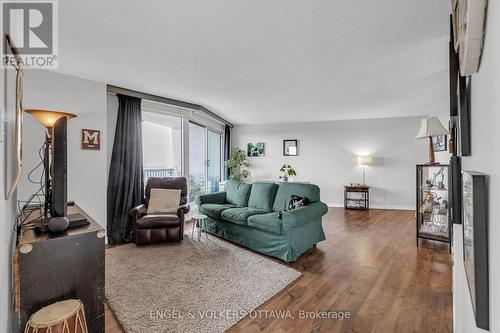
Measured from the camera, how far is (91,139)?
373 centimetres

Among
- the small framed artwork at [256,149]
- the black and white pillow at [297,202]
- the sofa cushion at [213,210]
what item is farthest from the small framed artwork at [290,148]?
the black and white pillow at [297,202]

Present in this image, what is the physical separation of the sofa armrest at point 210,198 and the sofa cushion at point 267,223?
4.35ft

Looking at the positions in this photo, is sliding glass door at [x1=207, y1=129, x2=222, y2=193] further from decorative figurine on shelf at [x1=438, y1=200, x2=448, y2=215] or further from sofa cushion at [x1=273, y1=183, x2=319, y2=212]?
decorative figurine on shelf at [x1=438, y1=200, x2=448, y2=215]

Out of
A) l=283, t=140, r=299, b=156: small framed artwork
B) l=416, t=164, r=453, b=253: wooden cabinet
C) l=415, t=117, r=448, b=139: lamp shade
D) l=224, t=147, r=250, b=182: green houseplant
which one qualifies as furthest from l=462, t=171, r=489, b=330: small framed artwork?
l=283, t=140, r=299, b=156: small framed artwork

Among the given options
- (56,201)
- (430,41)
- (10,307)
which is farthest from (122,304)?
(430,41)

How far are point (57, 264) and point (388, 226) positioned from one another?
5212mm

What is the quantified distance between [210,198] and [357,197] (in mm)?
4343

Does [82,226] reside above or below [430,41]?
below

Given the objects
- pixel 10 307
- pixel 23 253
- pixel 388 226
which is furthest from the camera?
pixel 388 226

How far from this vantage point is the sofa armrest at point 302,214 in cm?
311

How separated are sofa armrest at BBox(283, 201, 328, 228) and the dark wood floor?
50 cm

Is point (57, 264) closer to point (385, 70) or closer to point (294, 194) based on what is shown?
point (294, 194)

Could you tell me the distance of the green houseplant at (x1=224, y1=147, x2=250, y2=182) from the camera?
7.47m

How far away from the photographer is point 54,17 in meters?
2.11
